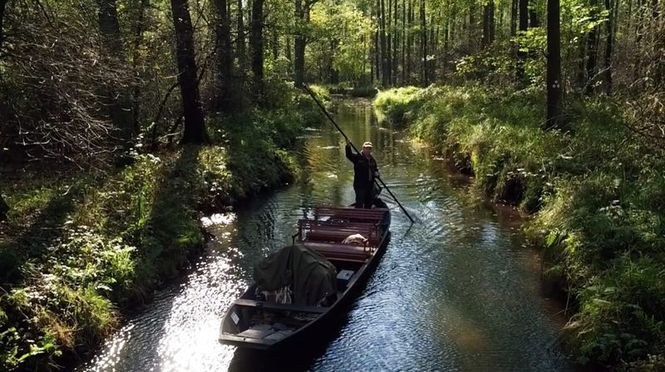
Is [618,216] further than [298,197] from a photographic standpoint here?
No

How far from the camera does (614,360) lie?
23.3 ft

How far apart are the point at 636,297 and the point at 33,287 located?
7953 mm

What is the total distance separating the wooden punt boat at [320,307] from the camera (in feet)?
24.4

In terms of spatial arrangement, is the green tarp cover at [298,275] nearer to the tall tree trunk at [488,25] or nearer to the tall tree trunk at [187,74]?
the tall tree trunk at [187,74]

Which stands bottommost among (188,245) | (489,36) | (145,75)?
(188,245)

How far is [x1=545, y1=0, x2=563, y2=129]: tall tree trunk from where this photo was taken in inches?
607

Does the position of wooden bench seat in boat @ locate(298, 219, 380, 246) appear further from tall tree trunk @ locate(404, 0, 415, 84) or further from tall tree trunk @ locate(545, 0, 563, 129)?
tall tree trunk @ locate(404, 0, 415, 84)

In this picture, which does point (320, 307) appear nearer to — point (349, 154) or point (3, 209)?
point (349, 154)

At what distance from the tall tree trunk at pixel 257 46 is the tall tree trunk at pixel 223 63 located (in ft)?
3.76

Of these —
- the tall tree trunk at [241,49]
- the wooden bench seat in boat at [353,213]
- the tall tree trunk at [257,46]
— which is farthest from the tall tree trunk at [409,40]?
the wooden bench seat in boat at [353,213]

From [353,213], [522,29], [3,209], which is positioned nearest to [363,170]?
[353,213]

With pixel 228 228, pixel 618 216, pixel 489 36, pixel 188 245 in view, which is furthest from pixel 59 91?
pixel 489 36

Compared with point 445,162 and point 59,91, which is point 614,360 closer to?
point 59,91

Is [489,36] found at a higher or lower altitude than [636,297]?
higher
